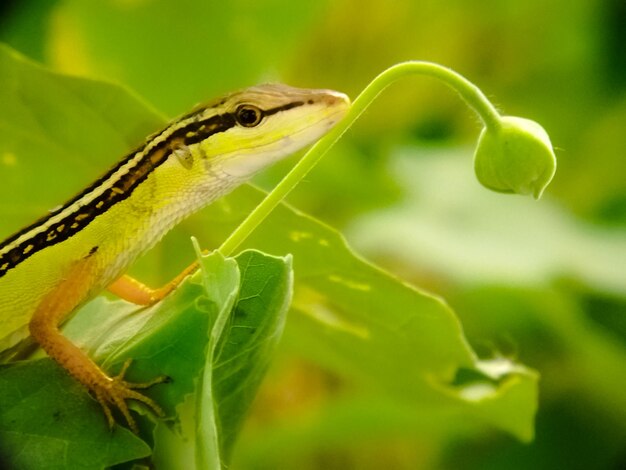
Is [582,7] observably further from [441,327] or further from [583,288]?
[441,327]

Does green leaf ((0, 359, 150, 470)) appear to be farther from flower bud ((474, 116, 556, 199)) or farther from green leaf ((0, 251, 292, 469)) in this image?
flower bud ((474, 116, 556, 199))

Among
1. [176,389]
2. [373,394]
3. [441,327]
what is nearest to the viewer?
[176,389]

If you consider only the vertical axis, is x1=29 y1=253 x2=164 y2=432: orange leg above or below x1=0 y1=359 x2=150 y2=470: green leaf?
above

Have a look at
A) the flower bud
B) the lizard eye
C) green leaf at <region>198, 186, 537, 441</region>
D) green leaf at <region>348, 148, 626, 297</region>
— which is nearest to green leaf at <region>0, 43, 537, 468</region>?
green leaf at <region>198, 186, 537, 441</region>

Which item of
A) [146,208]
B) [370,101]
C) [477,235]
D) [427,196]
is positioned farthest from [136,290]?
[427,196]

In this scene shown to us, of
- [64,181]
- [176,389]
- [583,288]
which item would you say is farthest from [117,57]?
[176,389]

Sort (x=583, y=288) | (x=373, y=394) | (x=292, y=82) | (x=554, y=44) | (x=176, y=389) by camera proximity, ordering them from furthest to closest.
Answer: (x=554, y=44) → (x=292, y=82) → (x=583, y=288) → (x=373, y=394) → (x=176, y=389)

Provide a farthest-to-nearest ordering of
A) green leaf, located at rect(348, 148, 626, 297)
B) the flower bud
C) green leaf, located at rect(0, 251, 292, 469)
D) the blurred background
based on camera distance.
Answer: the blurred background, green leaf, located at rect(348, 148, 626, 297), the flower bud, green leaf, located at rect(0, 251, 292, 469)
